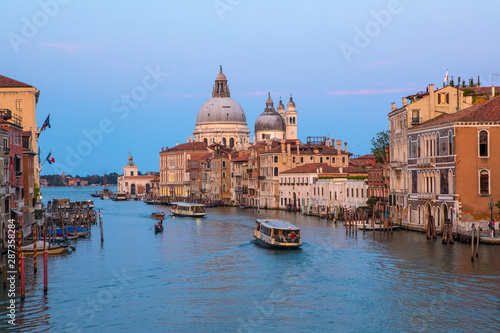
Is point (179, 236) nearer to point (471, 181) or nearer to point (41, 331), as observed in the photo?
point (471, 181)

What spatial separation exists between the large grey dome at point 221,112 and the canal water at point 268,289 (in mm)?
97915

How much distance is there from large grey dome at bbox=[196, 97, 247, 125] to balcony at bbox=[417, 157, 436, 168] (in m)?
96.2

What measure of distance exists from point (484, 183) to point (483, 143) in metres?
1.91

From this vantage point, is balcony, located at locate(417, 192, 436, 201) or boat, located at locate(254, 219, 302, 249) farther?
balcony, located at locate(417, 192, 436, 201)

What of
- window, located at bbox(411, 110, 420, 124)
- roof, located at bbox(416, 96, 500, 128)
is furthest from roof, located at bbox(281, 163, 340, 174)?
roof, located at bbox(416, 96, 500, 128)

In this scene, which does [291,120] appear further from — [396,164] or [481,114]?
[481,114]

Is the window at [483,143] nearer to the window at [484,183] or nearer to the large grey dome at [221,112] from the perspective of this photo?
the window at [484,183]

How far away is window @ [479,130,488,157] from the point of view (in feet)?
127

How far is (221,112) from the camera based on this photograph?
455 ft

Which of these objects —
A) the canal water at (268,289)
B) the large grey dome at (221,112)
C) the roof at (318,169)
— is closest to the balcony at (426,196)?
the canal water at (268,289)

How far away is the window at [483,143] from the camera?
38.8 metres

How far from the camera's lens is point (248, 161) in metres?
94.3

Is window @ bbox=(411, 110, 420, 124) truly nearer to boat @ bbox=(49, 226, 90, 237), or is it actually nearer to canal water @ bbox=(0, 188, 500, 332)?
canal water @ bbox=(0, 188, 500, 332)

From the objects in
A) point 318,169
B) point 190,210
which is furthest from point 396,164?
point 190,210
